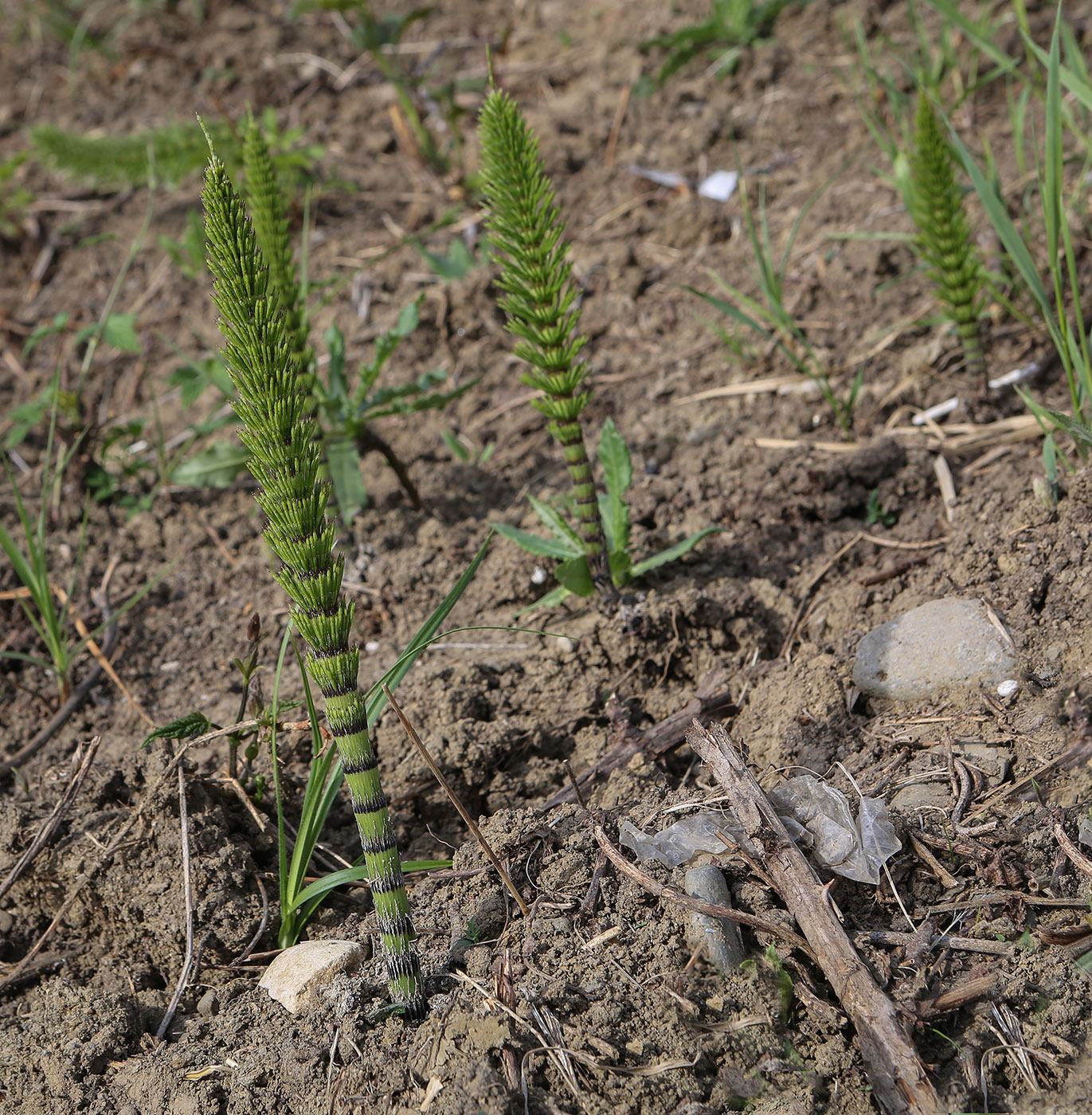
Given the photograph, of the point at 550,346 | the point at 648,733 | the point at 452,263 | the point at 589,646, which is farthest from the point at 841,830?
the point at 452,263

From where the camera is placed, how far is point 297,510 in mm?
1600

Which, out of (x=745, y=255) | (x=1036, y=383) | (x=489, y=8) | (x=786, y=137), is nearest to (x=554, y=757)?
(x=1036, y=383)

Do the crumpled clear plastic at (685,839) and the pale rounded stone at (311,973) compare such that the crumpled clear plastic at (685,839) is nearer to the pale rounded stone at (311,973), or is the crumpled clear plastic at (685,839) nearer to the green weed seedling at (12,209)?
the pale rounded stone at (311,973)

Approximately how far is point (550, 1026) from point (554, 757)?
0.95 meters

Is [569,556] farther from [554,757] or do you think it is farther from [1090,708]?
[1090,708]

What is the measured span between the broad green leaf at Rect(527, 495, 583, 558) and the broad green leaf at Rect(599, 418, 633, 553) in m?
0.10

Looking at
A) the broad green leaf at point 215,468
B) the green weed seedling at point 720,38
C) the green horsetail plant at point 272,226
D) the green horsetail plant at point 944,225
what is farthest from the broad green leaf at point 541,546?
the green weed seedling at point 720,38

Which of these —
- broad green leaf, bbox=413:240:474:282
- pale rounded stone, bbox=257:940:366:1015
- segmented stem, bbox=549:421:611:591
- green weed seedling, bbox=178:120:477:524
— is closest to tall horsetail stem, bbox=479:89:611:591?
segmented stem, bbox=549:421:611:591

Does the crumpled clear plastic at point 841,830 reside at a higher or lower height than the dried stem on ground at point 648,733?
higher

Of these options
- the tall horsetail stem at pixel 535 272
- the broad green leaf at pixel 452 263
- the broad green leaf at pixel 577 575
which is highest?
the tall horsetail stem at pixel 535 272

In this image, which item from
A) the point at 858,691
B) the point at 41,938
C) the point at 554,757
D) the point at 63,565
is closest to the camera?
the point at 41,938

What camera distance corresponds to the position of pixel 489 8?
598 centimetres

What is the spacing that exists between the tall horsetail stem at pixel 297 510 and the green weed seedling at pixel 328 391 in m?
1.46

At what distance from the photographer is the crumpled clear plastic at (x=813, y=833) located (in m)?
1.92
